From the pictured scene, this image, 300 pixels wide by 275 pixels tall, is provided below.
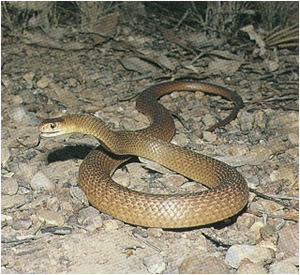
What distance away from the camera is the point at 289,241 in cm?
453

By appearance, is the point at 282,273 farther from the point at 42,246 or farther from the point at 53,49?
the point at 53,49

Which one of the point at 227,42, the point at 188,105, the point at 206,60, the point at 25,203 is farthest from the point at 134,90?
the point at 25,203

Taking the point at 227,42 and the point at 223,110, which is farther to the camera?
the point at 227,42

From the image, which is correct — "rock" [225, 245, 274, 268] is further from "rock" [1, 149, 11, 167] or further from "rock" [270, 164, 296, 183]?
"rock" [1, 149, 11, 167]

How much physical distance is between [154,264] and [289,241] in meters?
1.06

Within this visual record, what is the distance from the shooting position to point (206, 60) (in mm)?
Answer: 8219

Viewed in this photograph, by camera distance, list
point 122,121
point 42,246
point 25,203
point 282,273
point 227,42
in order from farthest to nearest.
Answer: point 227,42, point 122,121, point 25,203, point 42,246, point 282,273

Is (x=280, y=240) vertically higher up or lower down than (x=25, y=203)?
higher up

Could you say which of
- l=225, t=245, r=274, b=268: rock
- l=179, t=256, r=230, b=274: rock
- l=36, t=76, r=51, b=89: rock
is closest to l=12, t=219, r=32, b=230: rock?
l=179, t=256, r=230, b=274: rock

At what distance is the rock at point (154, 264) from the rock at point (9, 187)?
4.85ft

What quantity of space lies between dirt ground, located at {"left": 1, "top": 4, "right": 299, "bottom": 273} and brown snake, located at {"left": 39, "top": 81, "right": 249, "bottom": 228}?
0.11 meters

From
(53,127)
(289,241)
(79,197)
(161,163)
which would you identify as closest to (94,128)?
(53,127)

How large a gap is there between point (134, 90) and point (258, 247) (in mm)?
3571

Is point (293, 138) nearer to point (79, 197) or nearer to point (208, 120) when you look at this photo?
point (208, 120)
